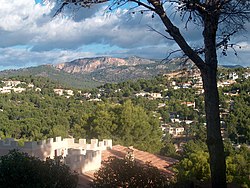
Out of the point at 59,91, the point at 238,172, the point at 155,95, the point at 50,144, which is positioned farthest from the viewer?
the point at 59,91

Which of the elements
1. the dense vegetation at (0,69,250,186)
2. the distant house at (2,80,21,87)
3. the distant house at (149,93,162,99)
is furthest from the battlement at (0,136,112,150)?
the distant house at (2,80,21,87)

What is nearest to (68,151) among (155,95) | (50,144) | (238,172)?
(50,144)

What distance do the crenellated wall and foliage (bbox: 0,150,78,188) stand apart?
4679 millimetres

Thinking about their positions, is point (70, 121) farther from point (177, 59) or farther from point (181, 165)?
point (177, 59)

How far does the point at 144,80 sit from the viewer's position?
178 feet

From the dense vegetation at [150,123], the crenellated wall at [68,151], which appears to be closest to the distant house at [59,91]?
the dense vegetation at [150,123]

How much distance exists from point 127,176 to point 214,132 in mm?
1480

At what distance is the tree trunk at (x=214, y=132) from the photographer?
4.61 meters

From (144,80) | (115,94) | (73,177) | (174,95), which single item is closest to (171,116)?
(174,95)

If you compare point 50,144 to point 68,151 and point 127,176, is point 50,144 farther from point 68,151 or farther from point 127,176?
point 127,176

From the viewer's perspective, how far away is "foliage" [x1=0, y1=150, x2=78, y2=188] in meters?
5.48

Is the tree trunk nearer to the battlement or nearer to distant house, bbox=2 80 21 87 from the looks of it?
the battlement

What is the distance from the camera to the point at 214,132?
4633 mm

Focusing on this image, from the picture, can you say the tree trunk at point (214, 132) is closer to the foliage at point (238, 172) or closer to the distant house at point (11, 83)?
the foliage at point (238, 172)
